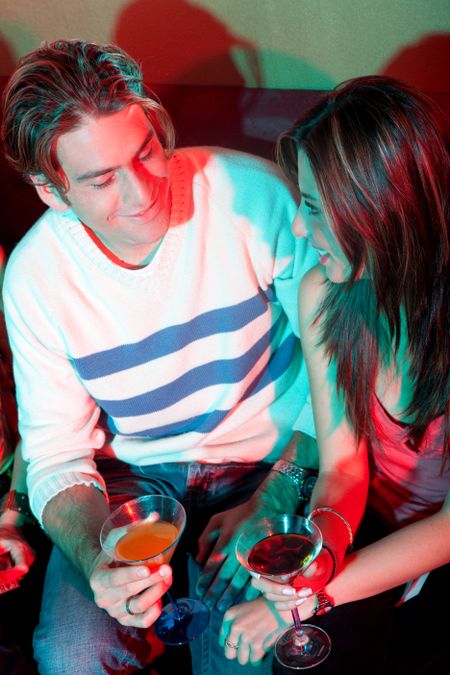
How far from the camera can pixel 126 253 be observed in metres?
2.03

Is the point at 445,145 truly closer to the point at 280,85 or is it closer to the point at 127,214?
the point at 127,214

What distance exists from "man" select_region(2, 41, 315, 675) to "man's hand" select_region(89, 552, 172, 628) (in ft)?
0.08

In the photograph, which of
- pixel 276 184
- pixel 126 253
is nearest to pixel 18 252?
pixel 126 253

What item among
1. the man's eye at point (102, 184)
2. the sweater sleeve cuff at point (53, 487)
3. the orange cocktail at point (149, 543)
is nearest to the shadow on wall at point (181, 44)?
the man's eye at point (102, 184)

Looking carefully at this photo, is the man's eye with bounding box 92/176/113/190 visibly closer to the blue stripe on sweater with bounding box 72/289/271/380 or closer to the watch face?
the blue stripe on sweater with bounding box 72/289/271/380

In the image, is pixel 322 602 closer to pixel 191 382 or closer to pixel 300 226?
pixel 191 382

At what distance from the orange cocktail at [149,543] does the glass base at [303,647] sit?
0.34 m

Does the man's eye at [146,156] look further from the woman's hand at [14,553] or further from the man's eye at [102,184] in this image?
the woman's hand at [14,553]

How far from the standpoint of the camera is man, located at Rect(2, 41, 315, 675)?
1.85 meters

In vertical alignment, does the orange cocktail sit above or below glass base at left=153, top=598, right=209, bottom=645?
above

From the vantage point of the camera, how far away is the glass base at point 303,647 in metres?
1.71

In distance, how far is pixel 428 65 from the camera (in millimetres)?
2186

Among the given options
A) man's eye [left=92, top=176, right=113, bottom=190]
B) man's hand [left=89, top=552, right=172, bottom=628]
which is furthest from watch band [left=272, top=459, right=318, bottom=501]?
man's eye [left=92, top=176, right=113, bottom=190]

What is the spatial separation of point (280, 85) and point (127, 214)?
82 cm
